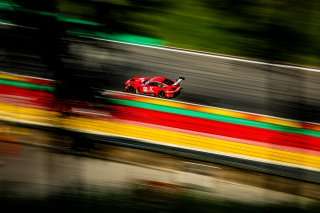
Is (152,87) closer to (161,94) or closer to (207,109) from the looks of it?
(161,94)

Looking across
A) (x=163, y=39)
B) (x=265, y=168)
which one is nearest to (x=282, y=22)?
(x=163, y=39)

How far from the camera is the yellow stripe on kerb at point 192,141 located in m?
4.48

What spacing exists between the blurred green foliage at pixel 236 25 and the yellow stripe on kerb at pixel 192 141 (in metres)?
1.30

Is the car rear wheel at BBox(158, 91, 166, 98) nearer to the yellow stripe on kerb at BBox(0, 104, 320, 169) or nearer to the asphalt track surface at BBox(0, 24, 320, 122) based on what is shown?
the yellow stripe on kerb at BBox(0, 104, 320, 169)

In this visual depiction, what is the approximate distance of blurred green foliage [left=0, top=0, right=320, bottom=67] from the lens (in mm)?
2971

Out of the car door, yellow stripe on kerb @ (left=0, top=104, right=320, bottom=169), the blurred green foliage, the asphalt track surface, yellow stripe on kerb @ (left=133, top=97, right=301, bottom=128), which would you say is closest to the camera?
the blurred green foliage

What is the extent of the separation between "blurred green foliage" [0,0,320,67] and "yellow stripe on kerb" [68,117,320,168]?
130 cm

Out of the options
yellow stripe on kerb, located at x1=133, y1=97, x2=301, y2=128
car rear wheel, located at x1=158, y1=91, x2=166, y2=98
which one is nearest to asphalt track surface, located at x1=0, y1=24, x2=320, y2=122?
yellow stripe on kerb, located at x1=133, y1=97, x2=301, y2=128

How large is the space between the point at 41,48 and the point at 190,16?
132 cm

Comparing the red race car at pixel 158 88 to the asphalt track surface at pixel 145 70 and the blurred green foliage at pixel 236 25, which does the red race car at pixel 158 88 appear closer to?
the asphalt track surface at pixel 145 70

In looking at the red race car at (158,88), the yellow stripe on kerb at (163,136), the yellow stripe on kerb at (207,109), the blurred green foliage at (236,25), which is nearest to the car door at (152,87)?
the red race car at (158,88)

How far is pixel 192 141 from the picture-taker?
6.55 metres

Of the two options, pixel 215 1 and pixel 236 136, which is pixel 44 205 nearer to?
pixel 215 1

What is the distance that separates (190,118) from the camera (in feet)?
22.6
